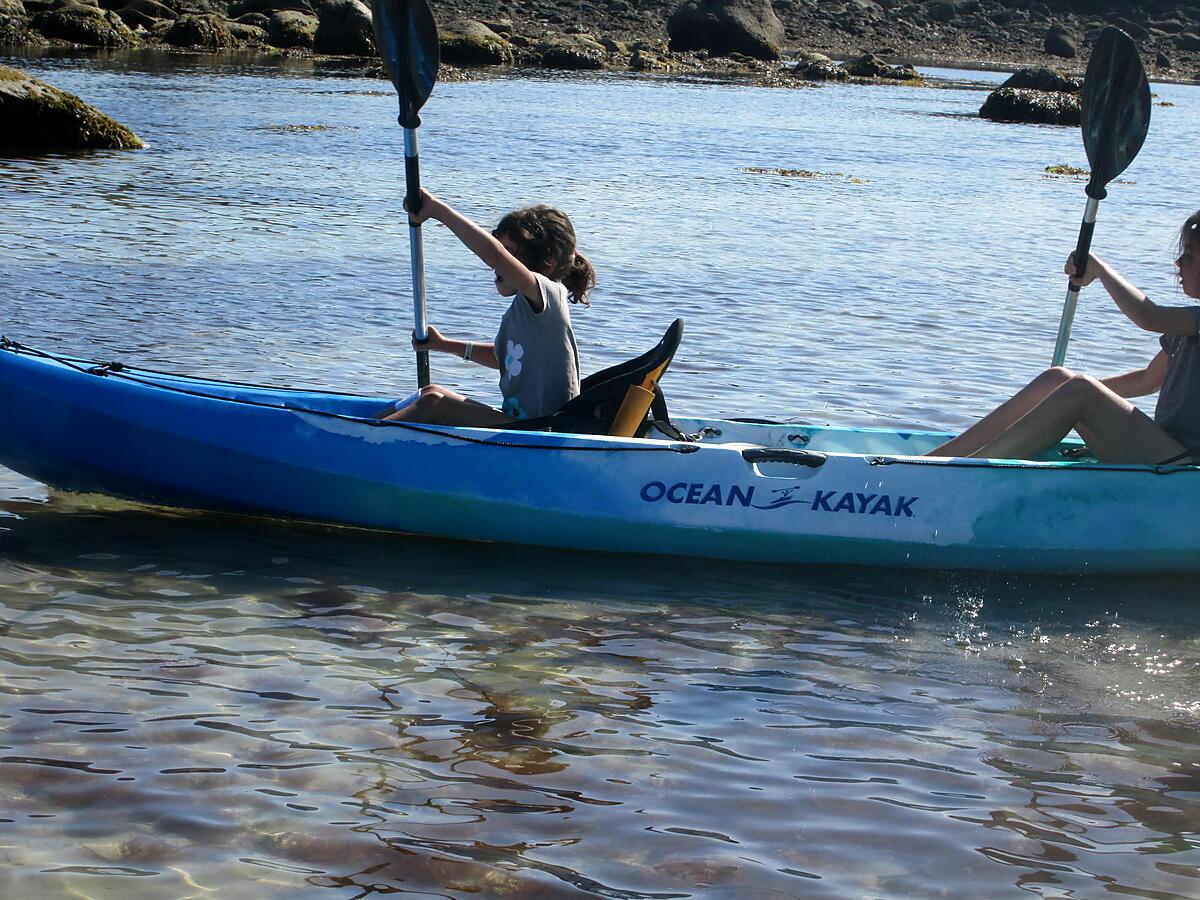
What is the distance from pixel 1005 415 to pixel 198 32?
122ft

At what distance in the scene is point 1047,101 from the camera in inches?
1336

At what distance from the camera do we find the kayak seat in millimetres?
6105

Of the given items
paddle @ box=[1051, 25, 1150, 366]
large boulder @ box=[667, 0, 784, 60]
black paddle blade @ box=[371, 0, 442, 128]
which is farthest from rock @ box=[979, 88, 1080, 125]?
black paddle blade @ box=[371, 0, 442, 128]

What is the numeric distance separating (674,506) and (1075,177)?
1771 centimetres

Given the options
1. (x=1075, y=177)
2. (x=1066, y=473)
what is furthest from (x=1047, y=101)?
(x=1066, y=473)

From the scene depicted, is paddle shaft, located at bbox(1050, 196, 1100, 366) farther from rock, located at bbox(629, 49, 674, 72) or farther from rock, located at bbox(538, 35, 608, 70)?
rock, located at bbox(629, 49, 674, 72)

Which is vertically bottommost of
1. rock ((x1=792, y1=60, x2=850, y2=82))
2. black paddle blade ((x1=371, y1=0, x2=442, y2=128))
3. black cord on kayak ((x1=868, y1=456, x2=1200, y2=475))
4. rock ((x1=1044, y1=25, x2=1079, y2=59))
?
black cord on kayak ((x1=868, y1=456, x2=1200, y2=475))

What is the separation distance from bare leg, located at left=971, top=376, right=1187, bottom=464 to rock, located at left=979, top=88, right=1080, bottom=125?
1152 inches

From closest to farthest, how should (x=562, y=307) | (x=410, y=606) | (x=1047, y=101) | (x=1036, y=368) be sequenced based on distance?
(x=410, y=606)
(x=562, y=307)
(x=1036, y=368)
(x=1047, y=101)

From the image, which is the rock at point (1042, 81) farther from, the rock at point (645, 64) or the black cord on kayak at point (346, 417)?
the black cord on kayak at point (346, 417)

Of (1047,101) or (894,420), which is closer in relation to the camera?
(894,420)

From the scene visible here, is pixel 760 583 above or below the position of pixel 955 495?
below

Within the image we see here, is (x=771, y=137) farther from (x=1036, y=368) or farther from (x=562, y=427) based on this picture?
(x=562, y=427)

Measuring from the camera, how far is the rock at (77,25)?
122ft
